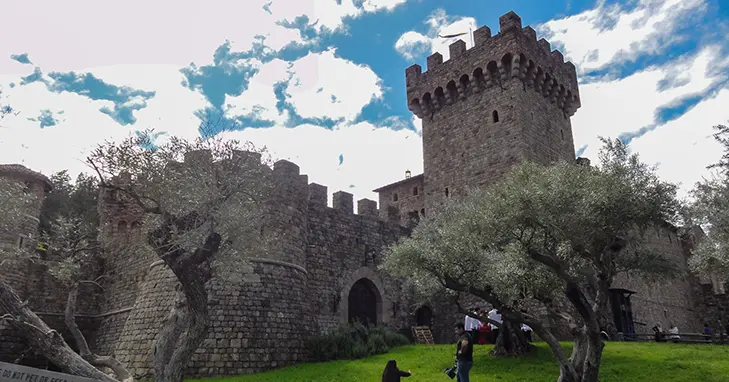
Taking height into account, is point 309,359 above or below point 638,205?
below

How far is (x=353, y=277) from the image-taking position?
18.9 metres

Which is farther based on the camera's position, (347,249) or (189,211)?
(347,249)

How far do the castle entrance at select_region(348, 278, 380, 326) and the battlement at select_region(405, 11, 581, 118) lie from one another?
9.08 metres

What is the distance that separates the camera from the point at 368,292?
64.8 ft

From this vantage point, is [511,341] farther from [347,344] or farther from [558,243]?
[347,344]

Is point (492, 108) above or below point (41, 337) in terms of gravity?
above

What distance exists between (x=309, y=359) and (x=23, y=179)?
13.1m

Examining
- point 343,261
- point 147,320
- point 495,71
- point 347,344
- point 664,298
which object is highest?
point 495,71

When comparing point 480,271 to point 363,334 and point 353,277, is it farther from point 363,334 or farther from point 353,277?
point 353,277

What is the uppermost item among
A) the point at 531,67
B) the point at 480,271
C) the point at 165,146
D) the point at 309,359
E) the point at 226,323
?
the point at 531,67

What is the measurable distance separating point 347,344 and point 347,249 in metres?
4.43

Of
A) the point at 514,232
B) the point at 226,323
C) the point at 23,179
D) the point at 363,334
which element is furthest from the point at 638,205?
the point at 23,179

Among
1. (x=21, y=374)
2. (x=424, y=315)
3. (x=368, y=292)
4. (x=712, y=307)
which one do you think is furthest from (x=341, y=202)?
(x=712, y=307)

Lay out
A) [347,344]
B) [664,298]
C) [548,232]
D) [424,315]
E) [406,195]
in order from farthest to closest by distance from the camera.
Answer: [406,195] → [664,298] → [424,315] → [347,344] → [548,232]
